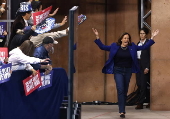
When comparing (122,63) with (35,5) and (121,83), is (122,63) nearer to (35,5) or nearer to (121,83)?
(121,83)

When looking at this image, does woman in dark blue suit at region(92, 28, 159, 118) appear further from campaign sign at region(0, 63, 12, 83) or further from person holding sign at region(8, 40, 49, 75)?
campaign sign at region(0, 63, 12, 83)

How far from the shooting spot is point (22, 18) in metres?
7.30

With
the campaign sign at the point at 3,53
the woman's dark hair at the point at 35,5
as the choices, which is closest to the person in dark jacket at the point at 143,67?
the woman's dark hair at the point at 35,5

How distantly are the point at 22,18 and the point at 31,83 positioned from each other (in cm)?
135

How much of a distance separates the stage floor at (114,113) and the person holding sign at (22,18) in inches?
111

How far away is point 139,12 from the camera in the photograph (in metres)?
11.6

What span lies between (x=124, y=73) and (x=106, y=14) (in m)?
3.36

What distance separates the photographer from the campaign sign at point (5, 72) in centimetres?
580

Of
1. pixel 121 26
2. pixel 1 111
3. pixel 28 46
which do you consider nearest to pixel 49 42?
pixel 28 46

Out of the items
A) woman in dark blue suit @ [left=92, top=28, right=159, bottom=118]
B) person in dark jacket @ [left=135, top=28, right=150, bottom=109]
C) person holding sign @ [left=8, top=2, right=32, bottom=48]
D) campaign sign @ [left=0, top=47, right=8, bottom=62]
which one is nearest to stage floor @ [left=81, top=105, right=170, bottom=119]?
person in dark jacket @ [left=135, top=28, right=150, bottom=109]

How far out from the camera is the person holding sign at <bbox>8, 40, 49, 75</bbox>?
6246 mm

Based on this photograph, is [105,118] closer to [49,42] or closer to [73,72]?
[49,42]

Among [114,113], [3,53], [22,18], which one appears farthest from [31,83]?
[114,113]

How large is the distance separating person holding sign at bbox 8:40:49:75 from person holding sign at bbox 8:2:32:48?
2.47ft
